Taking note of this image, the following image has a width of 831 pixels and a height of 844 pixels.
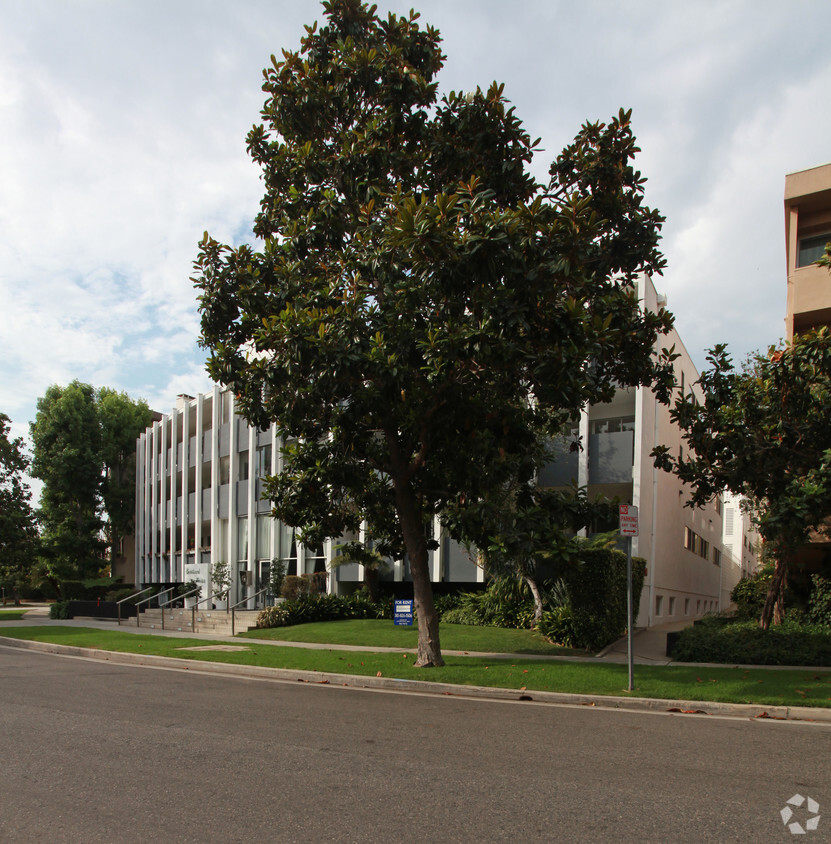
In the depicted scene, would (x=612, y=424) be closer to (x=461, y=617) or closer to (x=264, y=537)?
(x=461, y=617)

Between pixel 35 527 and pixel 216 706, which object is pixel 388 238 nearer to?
pixel 216 706

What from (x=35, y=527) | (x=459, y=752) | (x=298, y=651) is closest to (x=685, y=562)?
(x=298, y=651)

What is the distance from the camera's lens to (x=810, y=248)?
2272 centimetres

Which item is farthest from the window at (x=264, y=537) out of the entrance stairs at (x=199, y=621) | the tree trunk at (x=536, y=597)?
the tree trunk at (x=536, y=597)

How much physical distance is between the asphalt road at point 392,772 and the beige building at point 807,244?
626 inches

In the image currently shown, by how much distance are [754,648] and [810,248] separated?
45.4 feet

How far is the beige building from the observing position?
70.8 feet

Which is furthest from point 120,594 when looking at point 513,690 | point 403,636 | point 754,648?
point 754,648

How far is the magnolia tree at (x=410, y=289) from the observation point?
37.2 feet

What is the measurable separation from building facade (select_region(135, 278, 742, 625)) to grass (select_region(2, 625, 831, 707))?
3.39 m

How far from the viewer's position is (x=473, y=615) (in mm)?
22609

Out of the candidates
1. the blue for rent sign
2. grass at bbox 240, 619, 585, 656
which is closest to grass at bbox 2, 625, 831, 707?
grass at bbox 240, 619, 585, 656

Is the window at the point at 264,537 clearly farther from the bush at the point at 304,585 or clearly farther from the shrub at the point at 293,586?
the shrub at the point at 293,586

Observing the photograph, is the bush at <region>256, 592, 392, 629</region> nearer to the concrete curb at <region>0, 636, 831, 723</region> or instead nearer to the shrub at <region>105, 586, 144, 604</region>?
the concrete curb at <region>0, 636, 831, 723</region>
